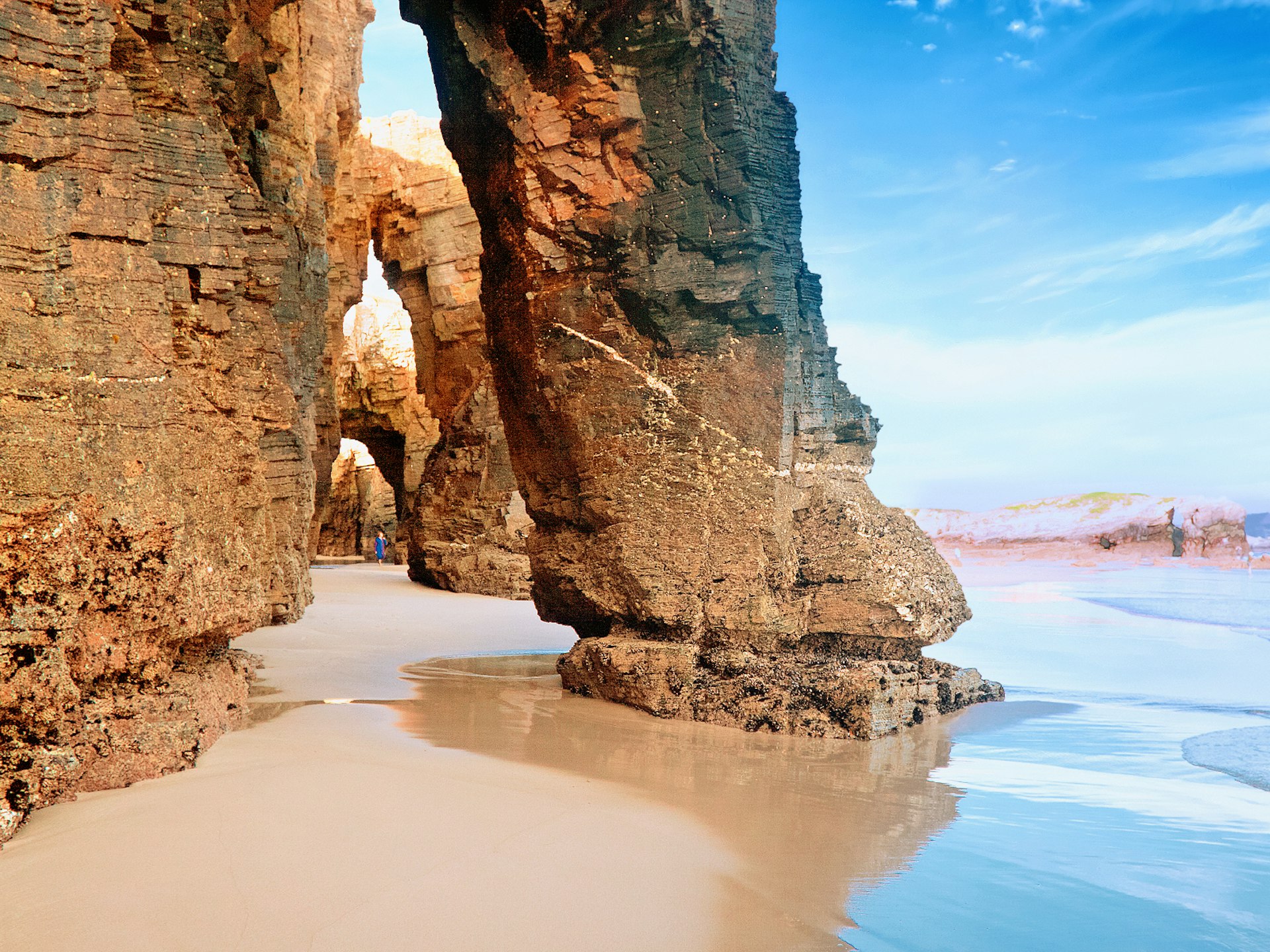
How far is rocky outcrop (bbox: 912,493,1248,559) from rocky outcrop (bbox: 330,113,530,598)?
462 inches

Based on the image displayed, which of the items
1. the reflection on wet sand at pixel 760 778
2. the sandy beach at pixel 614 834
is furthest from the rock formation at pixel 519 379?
the sandy beach at pixel 614 834

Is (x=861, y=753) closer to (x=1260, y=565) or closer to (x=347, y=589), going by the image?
(x=347, y=589)

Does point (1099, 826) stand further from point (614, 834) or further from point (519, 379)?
point (519, 379)

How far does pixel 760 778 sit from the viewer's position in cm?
398

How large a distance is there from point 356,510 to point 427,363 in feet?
36.5

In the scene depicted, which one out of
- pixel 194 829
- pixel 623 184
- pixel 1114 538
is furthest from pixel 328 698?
pixel 1114 538

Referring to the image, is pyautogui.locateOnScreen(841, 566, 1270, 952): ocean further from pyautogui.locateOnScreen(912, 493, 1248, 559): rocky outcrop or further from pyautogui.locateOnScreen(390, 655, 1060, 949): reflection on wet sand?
pyautogui.locateOnScreen(912, 493, 1248, 559): rocky outcrop

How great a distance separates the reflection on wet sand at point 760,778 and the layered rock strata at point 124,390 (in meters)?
1.23

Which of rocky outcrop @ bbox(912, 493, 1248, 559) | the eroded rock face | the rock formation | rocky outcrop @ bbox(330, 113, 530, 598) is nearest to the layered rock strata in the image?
the rock formation

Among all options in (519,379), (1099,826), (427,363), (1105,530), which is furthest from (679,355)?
(1105,530)

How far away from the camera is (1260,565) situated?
2372 centimetres

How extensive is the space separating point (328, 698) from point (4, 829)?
2.41 m

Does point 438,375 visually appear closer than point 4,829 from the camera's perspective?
No

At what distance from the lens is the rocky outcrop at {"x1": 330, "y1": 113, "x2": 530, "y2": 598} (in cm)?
1345
